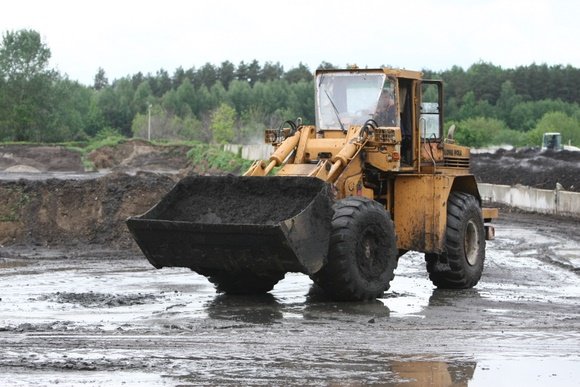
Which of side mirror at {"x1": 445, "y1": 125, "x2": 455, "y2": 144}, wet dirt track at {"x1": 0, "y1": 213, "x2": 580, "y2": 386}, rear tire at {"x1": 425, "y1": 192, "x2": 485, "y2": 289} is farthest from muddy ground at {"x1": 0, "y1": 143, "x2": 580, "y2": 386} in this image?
side mirror at {"x1": 445, "y1": 125, "x2": 455, "y2": 144}

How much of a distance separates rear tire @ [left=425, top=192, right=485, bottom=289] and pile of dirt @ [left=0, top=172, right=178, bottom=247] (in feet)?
26.3

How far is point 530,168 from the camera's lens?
46625 mm

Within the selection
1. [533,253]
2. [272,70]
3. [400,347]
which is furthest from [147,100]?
[400,347]

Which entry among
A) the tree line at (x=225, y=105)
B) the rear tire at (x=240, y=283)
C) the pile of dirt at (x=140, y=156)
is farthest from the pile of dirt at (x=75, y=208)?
the tree line at (x=225, y=105)

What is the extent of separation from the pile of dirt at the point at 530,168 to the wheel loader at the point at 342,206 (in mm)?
24058

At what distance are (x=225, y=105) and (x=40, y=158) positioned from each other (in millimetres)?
43974

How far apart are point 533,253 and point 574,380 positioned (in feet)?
44.1

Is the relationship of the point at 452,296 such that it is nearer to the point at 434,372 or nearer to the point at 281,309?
the point at 281,309

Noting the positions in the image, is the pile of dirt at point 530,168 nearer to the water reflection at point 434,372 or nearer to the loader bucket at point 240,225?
the loader bucket at point 240,225

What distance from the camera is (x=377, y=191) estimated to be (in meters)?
15.6

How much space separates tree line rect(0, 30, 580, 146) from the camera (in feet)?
346

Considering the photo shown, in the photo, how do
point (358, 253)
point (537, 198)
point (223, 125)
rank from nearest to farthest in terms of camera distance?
point (358, 253) → point (537, 198) → point (223, 125)

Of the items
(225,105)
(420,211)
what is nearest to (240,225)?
(420,211)

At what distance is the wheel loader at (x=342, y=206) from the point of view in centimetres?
1330
